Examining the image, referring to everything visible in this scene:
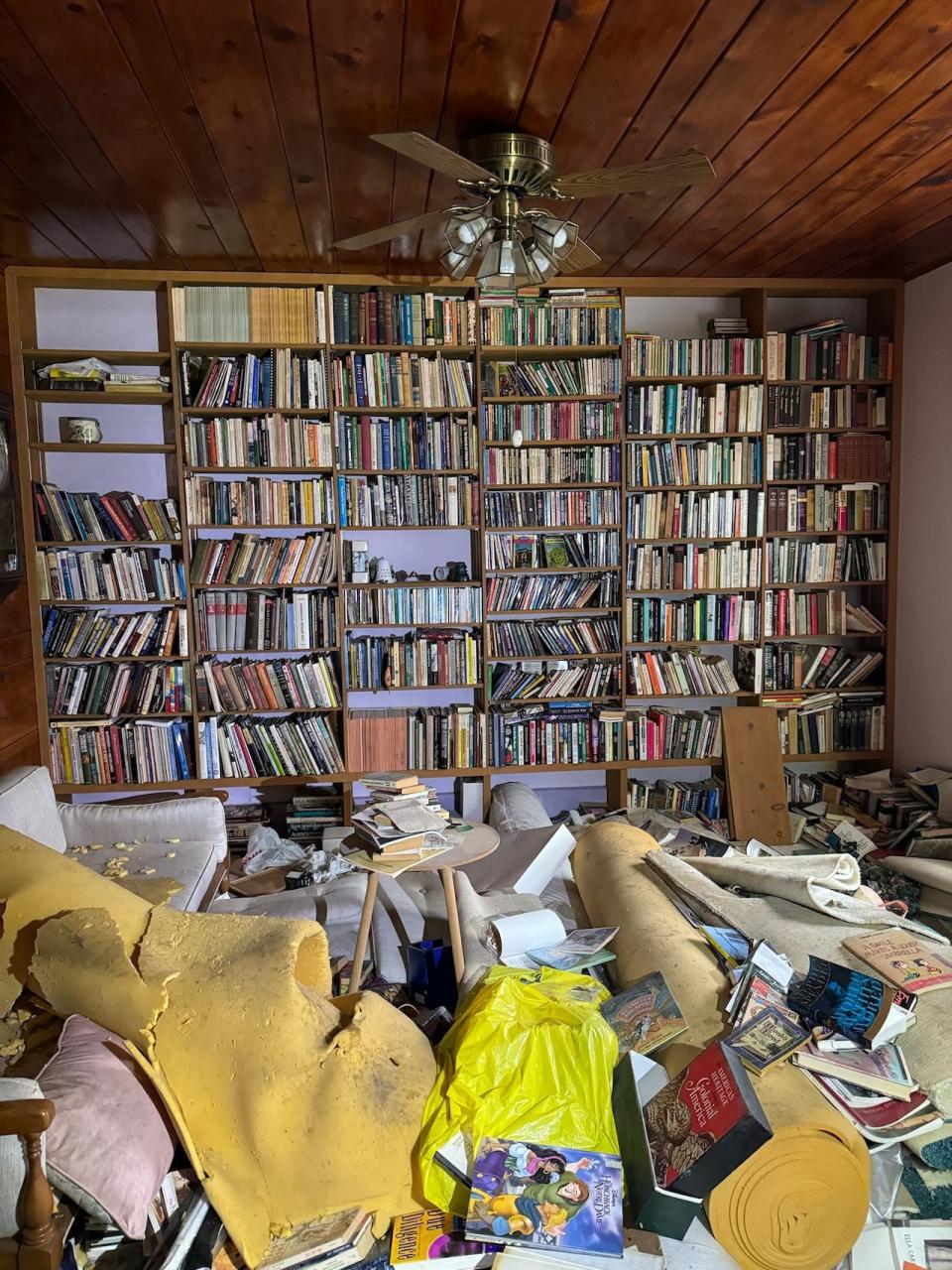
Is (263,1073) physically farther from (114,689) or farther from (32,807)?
(114,689)

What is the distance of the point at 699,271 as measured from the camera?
370cm

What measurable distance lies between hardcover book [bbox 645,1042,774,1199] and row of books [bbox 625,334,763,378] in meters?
3.03

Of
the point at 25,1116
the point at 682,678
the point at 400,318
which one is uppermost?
the point at 400,318

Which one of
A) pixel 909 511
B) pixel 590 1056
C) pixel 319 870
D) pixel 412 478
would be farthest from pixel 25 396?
pixel 909 511

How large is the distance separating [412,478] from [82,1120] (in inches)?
110

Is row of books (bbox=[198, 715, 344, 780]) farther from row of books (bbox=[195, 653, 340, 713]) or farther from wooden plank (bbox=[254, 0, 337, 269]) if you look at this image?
wooden plank (bbox=[254, 0, 337, 269])

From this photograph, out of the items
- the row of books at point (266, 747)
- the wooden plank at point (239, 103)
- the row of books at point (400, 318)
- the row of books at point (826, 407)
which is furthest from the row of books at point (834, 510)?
the wooden plank at point (239, 103)

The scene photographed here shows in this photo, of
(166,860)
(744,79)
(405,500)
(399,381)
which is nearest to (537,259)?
(744,79)

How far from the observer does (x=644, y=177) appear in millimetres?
1989

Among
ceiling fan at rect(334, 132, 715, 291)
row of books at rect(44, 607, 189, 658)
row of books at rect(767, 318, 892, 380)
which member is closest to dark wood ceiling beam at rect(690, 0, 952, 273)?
ceiling fan at rect(334, 132, 715, 291)

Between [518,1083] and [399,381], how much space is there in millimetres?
2908

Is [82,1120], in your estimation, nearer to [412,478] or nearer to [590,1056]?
[590,1056]

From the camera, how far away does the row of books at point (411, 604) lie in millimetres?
3713

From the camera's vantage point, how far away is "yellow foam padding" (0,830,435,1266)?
141cm
